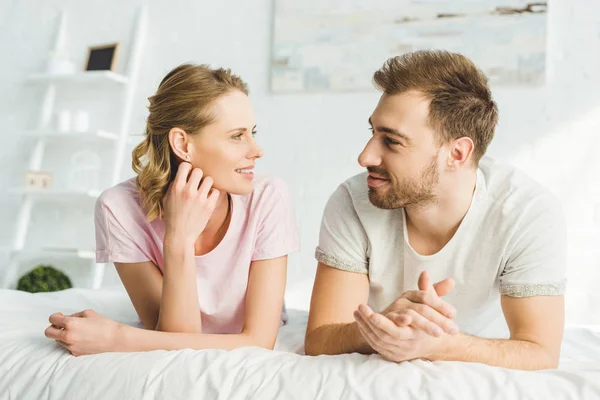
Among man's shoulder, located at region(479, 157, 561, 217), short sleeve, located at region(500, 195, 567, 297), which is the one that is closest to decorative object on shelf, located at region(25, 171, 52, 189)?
man's shoulder, located at region(479, 157, 561, 217)

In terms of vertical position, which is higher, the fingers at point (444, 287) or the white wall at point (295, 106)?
the white wall at point (295, 106)

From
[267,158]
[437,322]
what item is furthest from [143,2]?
[437,322]

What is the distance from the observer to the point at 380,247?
1.63 m

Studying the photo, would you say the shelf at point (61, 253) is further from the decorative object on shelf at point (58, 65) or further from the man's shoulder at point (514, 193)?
the man's shoulder at point (514, 193)

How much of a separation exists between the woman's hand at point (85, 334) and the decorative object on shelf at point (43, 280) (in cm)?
225

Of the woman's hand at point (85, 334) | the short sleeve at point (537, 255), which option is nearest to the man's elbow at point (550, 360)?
the short sleeve at point (537, 255)

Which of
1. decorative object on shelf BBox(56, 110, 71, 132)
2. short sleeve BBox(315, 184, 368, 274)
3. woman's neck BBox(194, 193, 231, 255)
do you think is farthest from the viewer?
decorative object on shelf BBox(56, 110, 71, 132)

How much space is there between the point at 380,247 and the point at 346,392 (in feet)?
1.74

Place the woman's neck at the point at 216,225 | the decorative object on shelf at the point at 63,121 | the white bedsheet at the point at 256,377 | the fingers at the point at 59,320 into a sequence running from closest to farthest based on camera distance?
the white bedsheet at the point at 256,377 → the fingers at the point at 59,320 → the woman's neck at the point at 216,225 → the decorative object on shelf at the point at 63,121

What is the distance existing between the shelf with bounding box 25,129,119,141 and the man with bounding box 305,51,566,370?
7.20ft

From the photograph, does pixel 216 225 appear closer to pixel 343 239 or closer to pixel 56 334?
pixel 343 239

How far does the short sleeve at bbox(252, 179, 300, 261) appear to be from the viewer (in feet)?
5.39

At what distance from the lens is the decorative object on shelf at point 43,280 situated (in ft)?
11.6

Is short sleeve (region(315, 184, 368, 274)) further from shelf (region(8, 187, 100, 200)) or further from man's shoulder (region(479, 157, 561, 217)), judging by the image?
shelf (region(8, 187, 100, 200))
